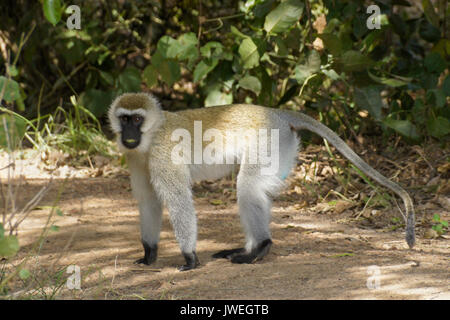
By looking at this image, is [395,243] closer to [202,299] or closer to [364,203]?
[364,203]

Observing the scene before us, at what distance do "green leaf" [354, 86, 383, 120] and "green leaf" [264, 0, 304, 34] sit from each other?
1.09 m

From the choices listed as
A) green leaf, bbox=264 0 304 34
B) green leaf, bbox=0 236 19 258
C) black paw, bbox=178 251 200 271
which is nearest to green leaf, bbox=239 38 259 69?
green leaf, bbox=264 0 304 34

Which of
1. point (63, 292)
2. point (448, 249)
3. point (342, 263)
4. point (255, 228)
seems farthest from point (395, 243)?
point (63, 292)

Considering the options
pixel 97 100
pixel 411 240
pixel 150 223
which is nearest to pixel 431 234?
pixel 411 240

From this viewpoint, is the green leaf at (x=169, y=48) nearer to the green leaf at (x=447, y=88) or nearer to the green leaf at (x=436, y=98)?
the green leaf at (x=436, y=98)

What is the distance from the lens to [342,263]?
181 inches

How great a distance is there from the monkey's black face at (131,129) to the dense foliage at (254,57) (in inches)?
41.2

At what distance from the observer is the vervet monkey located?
186 inches

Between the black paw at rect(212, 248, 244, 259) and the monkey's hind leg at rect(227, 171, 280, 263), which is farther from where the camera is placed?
the black paw at rect(212, 248, 244, 259)

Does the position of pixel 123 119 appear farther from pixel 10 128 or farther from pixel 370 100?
pixel 370 100

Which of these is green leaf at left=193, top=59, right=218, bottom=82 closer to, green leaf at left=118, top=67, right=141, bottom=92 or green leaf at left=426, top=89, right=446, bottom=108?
green leaf at left=118, top=67, right=141, bottom=92

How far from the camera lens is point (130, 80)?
7.69 meters

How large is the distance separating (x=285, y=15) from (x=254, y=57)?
1.83ft

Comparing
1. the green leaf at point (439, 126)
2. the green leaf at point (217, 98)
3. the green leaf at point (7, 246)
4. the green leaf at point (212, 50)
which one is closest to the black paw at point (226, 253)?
the green leaf at point (7, 246)
